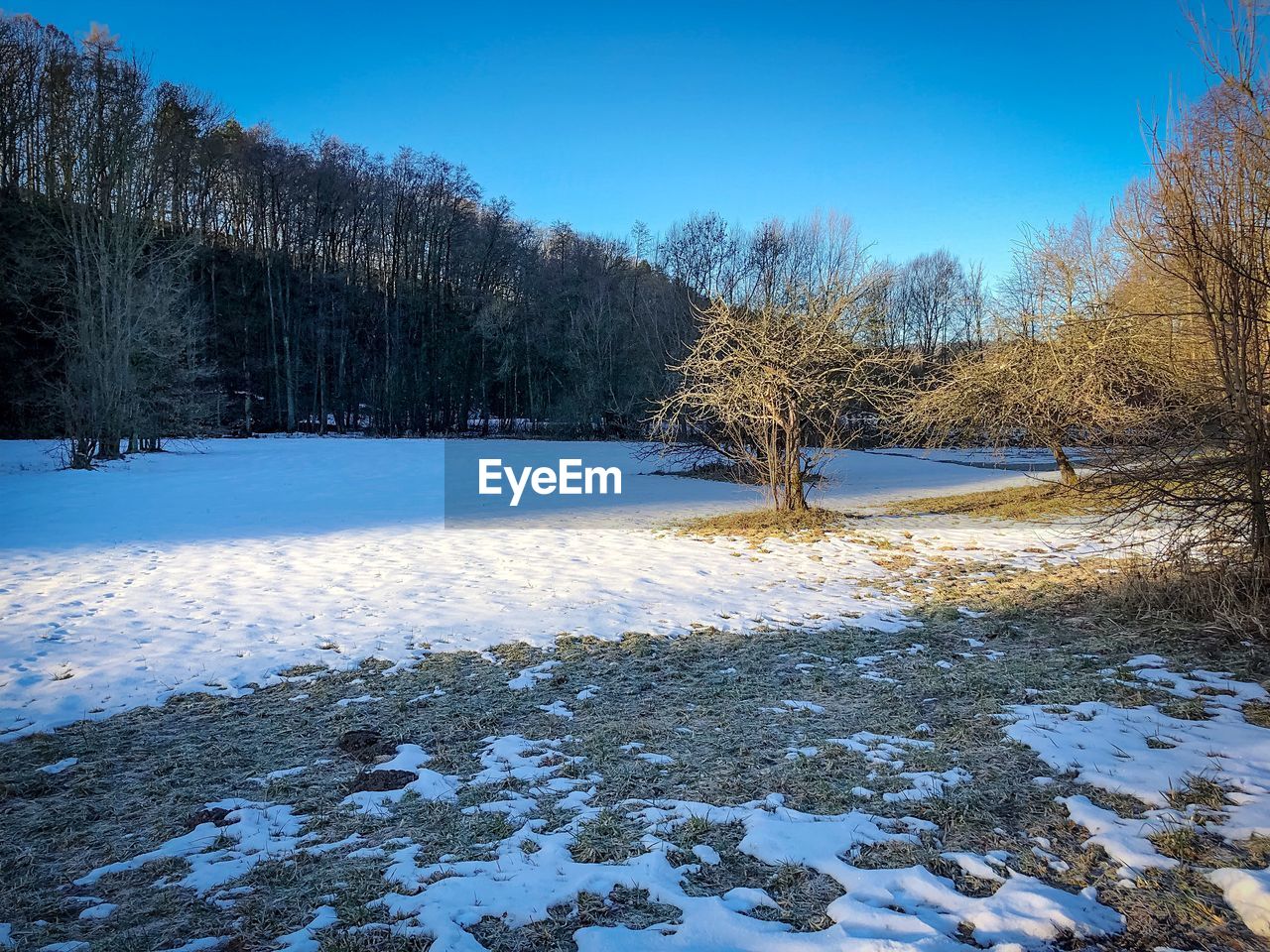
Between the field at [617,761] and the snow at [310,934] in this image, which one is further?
the field at [617,761]

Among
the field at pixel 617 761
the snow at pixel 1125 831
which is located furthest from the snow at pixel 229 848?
the snow at pixel 1125 831

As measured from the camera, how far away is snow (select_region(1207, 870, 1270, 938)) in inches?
91.7

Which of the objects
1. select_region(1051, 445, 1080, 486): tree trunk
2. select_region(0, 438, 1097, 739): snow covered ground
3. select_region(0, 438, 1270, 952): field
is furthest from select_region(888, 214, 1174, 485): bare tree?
select_region(0, 438, 1270, 952): field

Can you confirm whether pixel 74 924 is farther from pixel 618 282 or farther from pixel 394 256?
pixel 394 256

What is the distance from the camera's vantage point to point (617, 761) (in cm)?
386

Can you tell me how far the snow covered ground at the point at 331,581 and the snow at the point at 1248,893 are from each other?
153 inches

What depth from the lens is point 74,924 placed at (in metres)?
2.55

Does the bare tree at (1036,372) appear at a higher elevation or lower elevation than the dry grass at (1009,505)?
higher

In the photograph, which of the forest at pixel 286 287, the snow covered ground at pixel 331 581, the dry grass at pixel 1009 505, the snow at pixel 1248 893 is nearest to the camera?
the snow at pixel 1248 893

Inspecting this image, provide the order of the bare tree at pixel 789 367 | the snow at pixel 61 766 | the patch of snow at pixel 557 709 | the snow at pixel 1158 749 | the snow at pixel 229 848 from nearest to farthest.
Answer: the snow at pixel 229 848
the snow at pixel 1158 749
the snow at pixel 61 766
the patch of snow at pixel 557 709
the bare tree at pixel 789 367

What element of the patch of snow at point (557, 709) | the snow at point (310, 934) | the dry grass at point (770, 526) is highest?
the dry grass at point (770, 526)

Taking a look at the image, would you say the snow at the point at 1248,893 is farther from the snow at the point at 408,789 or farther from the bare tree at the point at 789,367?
the bare tree at the point at 789,367

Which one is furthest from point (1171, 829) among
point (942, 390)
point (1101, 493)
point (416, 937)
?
point (942, 390)

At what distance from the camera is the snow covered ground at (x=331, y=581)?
18.4 feet
